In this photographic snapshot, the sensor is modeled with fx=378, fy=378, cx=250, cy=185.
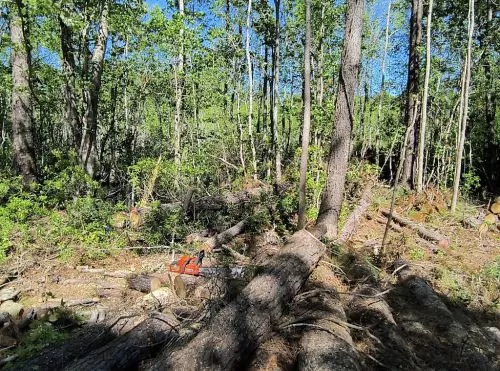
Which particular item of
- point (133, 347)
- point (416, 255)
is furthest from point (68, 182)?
point (416, 255)

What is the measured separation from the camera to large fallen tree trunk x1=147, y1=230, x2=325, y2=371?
10.4ft

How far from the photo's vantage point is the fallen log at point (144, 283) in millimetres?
5578

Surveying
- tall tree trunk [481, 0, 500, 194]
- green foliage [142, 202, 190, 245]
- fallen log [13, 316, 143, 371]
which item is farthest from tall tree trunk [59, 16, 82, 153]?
tall tree trunk [481, 0, 500, 194]

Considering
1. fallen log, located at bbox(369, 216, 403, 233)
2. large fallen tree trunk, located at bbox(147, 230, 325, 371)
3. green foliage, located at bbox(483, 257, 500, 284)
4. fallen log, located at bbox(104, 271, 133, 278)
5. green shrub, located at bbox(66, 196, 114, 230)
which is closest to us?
large fallen tree trunk, located at bbox(147, 230, 325, 371)

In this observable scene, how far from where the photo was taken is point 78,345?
391cm

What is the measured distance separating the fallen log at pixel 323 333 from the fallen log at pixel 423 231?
4.84m

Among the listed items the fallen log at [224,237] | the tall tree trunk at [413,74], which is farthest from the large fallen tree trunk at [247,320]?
the tall tree trunk at [413,74]

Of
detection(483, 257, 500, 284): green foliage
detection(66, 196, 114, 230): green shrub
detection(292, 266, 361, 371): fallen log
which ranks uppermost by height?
detection(66, 196, 114, 230): green shrub

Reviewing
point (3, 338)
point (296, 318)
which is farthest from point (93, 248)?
point (296, 318)

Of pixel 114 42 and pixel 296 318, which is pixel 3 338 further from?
pixel 114 42

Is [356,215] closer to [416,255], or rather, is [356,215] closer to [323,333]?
[416,255]

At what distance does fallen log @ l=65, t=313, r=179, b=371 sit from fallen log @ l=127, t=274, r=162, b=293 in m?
1.56

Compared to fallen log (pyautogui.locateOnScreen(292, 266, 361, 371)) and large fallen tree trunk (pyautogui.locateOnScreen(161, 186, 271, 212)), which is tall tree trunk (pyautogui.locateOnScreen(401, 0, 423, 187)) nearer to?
large fallen tree trunk (pyautogui.locateOnScreen(161, 186, 271, 212))

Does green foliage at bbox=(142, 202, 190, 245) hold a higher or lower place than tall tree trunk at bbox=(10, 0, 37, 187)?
lower
